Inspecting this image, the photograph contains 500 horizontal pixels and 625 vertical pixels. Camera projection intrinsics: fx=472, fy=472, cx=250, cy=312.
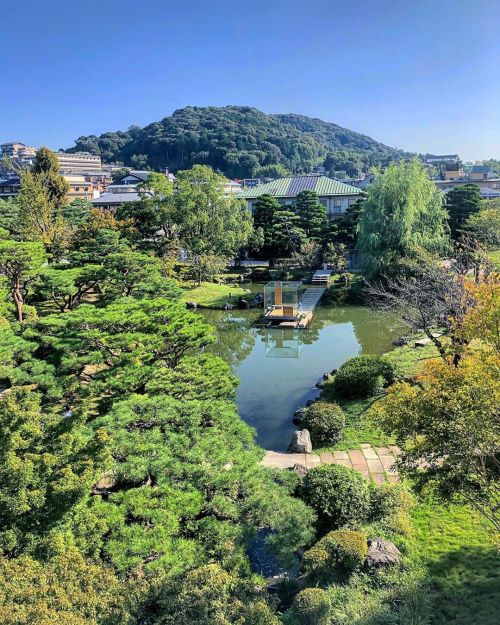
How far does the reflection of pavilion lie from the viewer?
17.1 metres

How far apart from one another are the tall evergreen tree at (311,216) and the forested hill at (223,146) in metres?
51.9

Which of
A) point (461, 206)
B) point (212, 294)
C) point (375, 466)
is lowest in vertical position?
point (375, 466)

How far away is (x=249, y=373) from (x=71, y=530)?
10.6 meters

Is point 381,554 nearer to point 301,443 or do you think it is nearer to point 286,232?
point 301,443

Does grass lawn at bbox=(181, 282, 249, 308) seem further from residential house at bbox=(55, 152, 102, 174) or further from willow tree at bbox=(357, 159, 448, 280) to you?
residential house at bbox=(55, 152, 102, 174)

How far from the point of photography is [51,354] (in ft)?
31.1

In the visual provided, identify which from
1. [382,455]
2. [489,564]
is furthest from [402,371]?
[489,564]

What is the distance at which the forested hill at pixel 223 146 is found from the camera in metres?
83.6

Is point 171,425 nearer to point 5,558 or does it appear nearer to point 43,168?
point 5,558

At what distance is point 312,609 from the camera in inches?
185

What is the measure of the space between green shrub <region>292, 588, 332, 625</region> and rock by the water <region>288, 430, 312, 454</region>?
186 inches

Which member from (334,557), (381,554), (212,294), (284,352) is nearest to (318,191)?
(212,294)

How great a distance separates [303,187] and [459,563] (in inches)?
1330

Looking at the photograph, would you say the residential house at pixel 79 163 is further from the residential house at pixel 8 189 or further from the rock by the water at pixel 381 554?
the rock by the water at pixel 381 554
